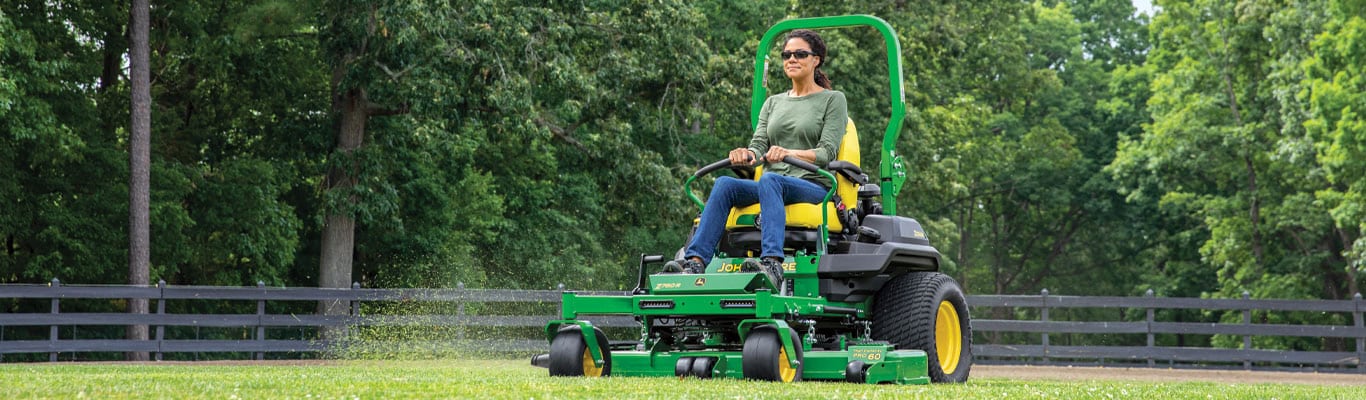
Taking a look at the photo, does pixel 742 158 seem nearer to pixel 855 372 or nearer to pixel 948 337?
pixel 855 372

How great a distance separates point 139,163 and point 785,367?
1578 centimetres

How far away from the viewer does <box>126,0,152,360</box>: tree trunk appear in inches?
883

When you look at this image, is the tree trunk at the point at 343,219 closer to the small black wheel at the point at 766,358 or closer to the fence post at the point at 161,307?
the fence post at the point at 161,307

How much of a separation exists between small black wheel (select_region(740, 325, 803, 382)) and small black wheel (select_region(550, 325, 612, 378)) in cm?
107

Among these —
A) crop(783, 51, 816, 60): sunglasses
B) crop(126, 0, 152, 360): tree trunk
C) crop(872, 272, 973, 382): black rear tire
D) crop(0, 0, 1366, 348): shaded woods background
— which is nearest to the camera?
crop(872, 272, 973, 382): black rear tire

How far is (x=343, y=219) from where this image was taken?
1013 inches

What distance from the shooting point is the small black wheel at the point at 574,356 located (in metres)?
9.73

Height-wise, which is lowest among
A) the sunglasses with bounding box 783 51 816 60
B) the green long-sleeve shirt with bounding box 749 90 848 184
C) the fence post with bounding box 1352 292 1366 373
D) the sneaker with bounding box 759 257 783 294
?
the fence post with bounding box 1352 292 1366 373

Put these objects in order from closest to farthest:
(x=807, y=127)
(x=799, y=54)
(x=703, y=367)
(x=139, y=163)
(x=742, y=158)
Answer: (x=703, y=367), (x=742, y=158), (x=807, y=127), (x=799, y=54), (x=139, y=163)

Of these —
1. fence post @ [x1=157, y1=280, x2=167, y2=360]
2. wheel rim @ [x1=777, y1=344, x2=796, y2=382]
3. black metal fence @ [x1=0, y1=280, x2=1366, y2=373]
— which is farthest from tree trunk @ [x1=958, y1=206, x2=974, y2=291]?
wheel rim @ [x1=777, y1=344, x2=796, y2=382]

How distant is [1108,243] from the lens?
→ 50688 millimetres

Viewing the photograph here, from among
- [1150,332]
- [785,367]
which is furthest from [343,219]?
[785,367]

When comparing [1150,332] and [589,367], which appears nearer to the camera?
[589,367]

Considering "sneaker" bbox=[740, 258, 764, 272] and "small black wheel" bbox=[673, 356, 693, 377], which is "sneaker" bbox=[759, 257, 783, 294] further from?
"small black wheel" bbox=[673, 356, 693, 377]
